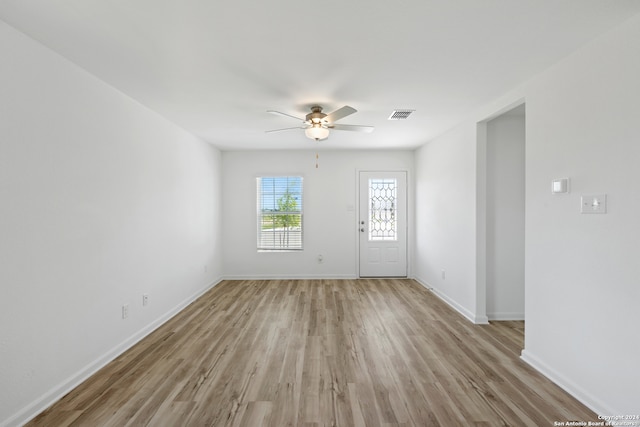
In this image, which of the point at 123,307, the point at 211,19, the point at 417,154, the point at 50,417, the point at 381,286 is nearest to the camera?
the point at 211,19

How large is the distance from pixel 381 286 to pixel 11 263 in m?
4.61

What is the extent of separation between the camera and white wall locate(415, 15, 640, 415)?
1767mm

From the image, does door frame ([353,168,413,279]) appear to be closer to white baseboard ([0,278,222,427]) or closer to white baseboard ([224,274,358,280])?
white baseboard ([224,274,358,280])

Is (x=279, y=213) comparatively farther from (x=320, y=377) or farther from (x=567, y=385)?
(x=567, y=385)

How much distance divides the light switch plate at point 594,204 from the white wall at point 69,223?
3.78 metres

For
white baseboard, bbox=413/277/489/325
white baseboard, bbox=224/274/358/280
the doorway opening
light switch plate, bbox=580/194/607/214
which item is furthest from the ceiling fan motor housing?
white baseboard, bbox=224/274/358/280

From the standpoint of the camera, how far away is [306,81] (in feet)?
8.40

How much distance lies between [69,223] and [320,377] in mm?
2293

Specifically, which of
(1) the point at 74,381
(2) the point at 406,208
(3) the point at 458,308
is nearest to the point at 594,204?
(3) the point at 458,308

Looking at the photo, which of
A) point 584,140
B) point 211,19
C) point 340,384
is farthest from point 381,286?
point 211,19

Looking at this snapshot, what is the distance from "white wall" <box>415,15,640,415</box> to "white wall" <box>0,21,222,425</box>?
12.3 ft

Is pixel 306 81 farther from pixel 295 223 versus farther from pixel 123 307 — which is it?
pixel 295 223

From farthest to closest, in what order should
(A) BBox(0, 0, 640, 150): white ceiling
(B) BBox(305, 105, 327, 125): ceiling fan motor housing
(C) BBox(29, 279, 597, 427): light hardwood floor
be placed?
1. (B) BBox(305, 105, 327, 125): ceiling fan motor housing
2. (C) BBox(29, 279, 597, 427): light hardwood floor
3. (A) BBox(0, 0, 640, 150): white ceiling

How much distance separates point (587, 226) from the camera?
2.04m
